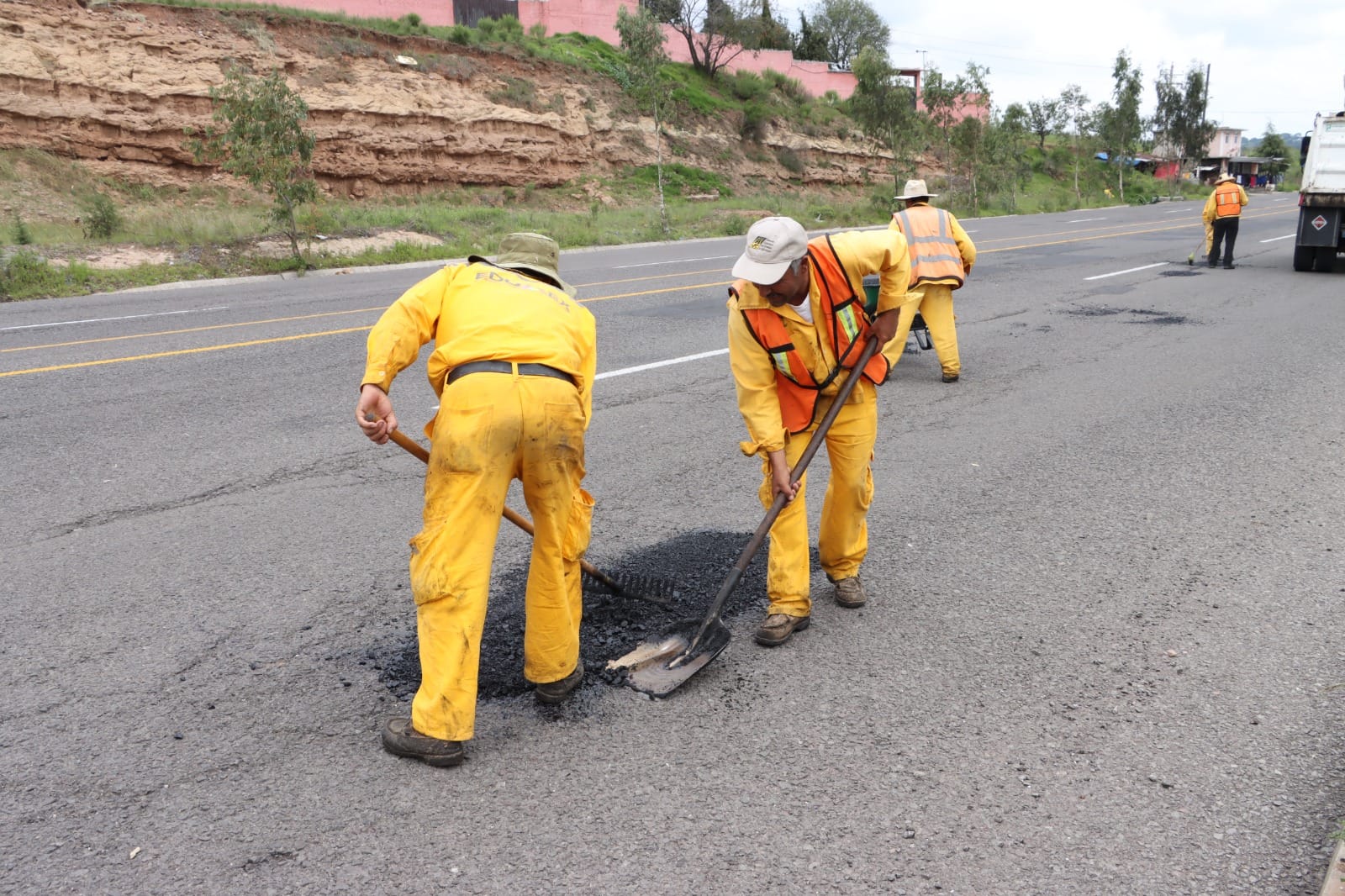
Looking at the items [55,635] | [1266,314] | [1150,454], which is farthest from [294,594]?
[1266,314]

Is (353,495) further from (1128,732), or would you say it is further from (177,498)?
(1128,732)

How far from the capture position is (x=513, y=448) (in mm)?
3092

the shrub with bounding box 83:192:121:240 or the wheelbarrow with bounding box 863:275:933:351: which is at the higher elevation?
the shrub with bounding box 83:192:121:240

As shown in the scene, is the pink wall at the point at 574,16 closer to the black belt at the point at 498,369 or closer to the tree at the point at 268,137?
the tree at the point at 268,137

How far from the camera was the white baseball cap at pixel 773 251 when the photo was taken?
11.3ft

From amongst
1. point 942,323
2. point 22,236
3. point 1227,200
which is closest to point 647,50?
point 1227,200

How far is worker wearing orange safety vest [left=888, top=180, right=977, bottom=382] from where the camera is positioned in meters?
8.02

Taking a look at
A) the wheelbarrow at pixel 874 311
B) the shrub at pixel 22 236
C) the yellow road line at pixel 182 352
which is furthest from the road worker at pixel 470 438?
the shrub at pixel 22 236

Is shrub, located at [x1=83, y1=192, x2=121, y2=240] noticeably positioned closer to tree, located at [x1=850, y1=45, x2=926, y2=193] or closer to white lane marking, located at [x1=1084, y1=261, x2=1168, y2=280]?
white lane marking, located at [x1=1084, y1=261, x2=1168, y2=280]

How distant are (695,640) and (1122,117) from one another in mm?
56690

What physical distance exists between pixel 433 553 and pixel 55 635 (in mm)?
1904

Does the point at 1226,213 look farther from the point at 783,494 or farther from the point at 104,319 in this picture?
the point at 104,319

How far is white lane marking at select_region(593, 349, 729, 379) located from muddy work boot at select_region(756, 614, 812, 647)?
4.42 meters

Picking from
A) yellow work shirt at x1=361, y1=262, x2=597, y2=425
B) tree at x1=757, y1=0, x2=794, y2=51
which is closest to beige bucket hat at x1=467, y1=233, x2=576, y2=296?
yellow work shirt at x1=361, y1=262, x2=597, y2=425
